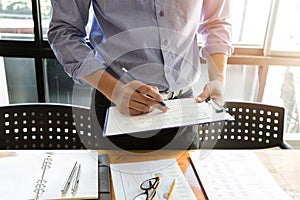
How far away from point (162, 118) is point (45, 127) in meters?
0.54

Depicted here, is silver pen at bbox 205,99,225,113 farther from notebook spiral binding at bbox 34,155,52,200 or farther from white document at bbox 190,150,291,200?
notebook spiral binding at bbox 34,155,52,200

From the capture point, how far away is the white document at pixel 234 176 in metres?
0.74

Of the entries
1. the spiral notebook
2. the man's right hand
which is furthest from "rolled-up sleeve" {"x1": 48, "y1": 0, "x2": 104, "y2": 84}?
the spiral notebook

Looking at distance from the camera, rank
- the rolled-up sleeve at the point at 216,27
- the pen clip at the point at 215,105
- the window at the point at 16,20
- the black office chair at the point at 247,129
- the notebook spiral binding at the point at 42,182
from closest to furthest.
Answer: the notebook spiral binding at the point at 42,182 → the pen clip at the point at 215,105 → the rolled-up sleeve at the point at 216,27 → the black office chair at the point at 247,129 → the window at the point at 16,20

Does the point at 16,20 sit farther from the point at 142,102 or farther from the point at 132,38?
the point at 142,102

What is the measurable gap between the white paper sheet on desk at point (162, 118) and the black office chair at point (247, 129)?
1.29 ft

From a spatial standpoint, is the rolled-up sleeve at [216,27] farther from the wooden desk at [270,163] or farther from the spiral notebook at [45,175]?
the spiral notebook at [45,175]

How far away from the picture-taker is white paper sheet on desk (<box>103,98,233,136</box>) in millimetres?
715

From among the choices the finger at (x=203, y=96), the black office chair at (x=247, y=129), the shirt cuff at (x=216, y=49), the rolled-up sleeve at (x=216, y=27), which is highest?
the rolled-up sleeve at (x=216, y=27)

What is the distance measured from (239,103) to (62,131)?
2.27ft

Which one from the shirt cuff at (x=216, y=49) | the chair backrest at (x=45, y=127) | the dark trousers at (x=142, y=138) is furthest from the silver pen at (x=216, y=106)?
the chair backrest at (x=45, y=127)

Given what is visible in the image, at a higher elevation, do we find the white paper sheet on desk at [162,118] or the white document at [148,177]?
the white paper sheet on desk at [162,118]

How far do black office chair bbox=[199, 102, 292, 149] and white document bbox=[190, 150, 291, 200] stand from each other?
0.25 metres

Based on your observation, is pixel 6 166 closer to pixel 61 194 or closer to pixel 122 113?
pixel 61 194
